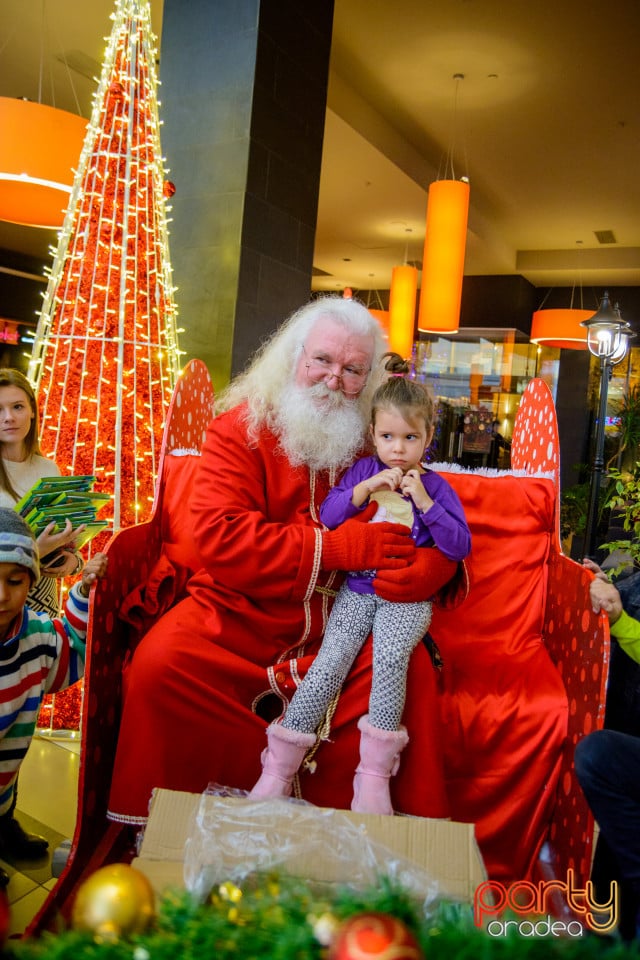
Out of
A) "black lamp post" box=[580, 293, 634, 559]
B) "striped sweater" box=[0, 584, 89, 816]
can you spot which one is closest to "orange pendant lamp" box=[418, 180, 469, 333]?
"black lamp post" box=[580, 293, 634, 559]

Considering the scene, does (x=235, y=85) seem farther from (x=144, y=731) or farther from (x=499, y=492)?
(x=144, y=731)

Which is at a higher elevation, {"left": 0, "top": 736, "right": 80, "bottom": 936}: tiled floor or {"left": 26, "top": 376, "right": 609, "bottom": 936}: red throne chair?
{"left": 26, "top": 376, "right": 609, "bottom": 936}: red throne chair

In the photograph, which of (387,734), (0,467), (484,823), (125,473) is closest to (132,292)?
(125,473)

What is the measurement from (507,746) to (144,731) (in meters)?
0.98

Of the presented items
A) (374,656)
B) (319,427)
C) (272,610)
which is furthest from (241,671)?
(319,427)

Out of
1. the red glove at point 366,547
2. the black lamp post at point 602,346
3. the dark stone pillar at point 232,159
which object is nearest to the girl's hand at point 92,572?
the red glove at point 366,547

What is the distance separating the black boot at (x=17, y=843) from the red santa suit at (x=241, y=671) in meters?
0.49

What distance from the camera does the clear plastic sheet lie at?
1.05 metres

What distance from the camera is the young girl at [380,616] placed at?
185 centimetres

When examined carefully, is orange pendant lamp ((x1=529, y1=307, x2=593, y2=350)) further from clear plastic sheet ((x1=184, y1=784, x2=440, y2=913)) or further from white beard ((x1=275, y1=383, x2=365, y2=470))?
clear plastic sheet ((x1=184, y1=784, x2=440, y2=913))

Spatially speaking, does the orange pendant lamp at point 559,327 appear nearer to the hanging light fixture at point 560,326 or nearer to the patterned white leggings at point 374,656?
the hanging light fixture at point 560,326

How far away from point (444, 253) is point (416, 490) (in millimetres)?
5157

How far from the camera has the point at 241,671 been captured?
2.02 metres

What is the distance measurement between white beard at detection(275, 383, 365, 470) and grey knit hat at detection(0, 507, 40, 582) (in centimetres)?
86
